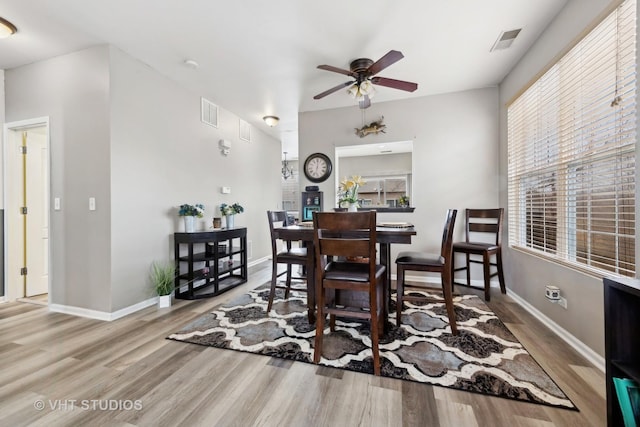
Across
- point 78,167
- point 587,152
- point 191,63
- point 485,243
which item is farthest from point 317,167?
point 587,152

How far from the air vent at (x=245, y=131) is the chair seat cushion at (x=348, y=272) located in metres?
3.44

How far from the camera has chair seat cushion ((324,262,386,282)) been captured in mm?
1665

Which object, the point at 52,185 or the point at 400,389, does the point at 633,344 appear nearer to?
the point at 400,389

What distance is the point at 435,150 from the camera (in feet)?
11.9

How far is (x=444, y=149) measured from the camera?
3.59 meters

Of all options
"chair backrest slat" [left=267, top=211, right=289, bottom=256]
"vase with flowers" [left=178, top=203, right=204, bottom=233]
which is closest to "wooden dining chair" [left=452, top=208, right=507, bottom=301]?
"chair backrest slat" [left=267, top=211, right=289, bottom=256]

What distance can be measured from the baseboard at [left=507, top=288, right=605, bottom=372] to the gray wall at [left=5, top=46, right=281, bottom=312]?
3.86 m

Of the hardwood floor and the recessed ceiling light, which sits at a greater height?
the recessed ceiling light

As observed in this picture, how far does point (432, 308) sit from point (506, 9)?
2.69 metres

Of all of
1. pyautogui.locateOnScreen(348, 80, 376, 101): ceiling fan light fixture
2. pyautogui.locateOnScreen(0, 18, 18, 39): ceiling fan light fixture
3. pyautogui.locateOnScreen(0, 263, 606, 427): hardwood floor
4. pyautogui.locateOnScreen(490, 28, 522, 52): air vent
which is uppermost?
pyautogui.locateOnScreen(490, 28, 522, 52): air vent

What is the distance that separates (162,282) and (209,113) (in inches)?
95.3

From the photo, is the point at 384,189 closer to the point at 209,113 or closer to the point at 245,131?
the point at 245,131

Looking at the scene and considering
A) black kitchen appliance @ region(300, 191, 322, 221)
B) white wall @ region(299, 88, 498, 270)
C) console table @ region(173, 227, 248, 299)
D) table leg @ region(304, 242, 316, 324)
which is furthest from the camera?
black kitchen appliance @ region(300, 191, 322, 221)

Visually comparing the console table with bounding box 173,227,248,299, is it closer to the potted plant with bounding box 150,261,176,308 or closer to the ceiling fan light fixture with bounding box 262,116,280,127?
the potted plant with bounding box 150,261,176,308
